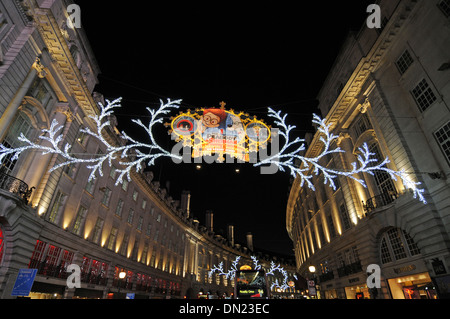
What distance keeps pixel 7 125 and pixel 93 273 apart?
55.4ft

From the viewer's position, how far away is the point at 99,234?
27391 millimetres

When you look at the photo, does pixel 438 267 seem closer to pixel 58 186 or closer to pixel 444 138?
pixel 444 138

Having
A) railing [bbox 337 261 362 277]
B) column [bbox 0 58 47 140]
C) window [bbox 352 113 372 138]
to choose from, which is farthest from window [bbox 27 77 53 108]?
railing [bbox 337 261 362 277]

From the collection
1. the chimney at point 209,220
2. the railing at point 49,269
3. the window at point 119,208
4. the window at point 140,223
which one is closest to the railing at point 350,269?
the railing at point 49,269

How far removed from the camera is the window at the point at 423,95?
52.8 feet

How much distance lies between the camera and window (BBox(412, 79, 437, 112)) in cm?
1609

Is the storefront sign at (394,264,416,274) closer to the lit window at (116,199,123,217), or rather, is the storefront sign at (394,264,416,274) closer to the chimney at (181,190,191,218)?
the lit window at (116,199,123,217)

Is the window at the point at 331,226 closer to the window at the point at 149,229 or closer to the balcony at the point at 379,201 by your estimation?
the balcony at the point at 379,201

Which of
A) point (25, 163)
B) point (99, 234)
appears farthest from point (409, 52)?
point (99, 234)

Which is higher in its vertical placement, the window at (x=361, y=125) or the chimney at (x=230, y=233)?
the chimney at (x=230, y=233)

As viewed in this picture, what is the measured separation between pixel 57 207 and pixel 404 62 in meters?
30.0

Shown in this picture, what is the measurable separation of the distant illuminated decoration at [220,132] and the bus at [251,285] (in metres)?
14.2

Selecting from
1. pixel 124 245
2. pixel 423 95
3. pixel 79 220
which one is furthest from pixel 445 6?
pixel 124 245
